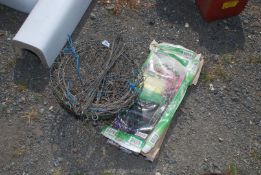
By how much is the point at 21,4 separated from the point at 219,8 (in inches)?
68.0

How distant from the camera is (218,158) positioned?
288 centimetres

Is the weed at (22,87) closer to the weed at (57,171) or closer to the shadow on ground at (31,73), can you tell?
the shadow on ground at (31,73)

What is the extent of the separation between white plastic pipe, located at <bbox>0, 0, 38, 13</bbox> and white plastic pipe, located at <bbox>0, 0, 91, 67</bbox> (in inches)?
6.6

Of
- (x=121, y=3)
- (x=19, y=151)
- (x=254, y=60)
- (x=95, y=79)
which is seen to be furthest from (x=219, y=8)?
(x=19, y=151)

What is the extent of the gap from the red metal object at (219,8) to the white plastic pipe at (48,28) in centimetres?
108

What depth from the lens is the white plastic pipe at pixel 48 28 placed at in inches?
118

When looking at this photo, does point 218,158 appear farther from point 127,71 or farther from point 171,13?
point 171,13

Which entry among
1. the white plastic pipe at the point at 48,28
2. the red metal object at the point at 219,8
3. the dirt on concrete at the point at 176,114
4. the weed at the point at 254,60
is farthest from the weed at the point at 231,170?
the white plastic pipe at the point at 48,28

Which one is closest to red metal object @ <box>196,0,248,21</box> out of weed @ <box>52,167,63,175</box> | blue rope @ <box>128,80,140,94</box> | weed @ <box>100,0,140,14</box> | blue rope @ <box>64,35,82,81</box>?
weed @ <box>100,0,140,14</box>

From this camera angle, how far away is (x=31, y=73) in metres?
3.17

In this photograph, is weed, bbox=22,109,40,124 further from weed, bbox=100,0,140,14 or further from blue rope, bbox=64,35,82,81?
weed, bbox=100,0,140,14

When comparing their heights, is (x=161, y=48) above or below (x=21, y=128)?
above

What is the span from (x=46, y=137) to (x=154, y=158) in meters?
0.83

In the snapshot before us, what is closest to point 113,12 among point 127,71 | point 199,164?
point 127,71
